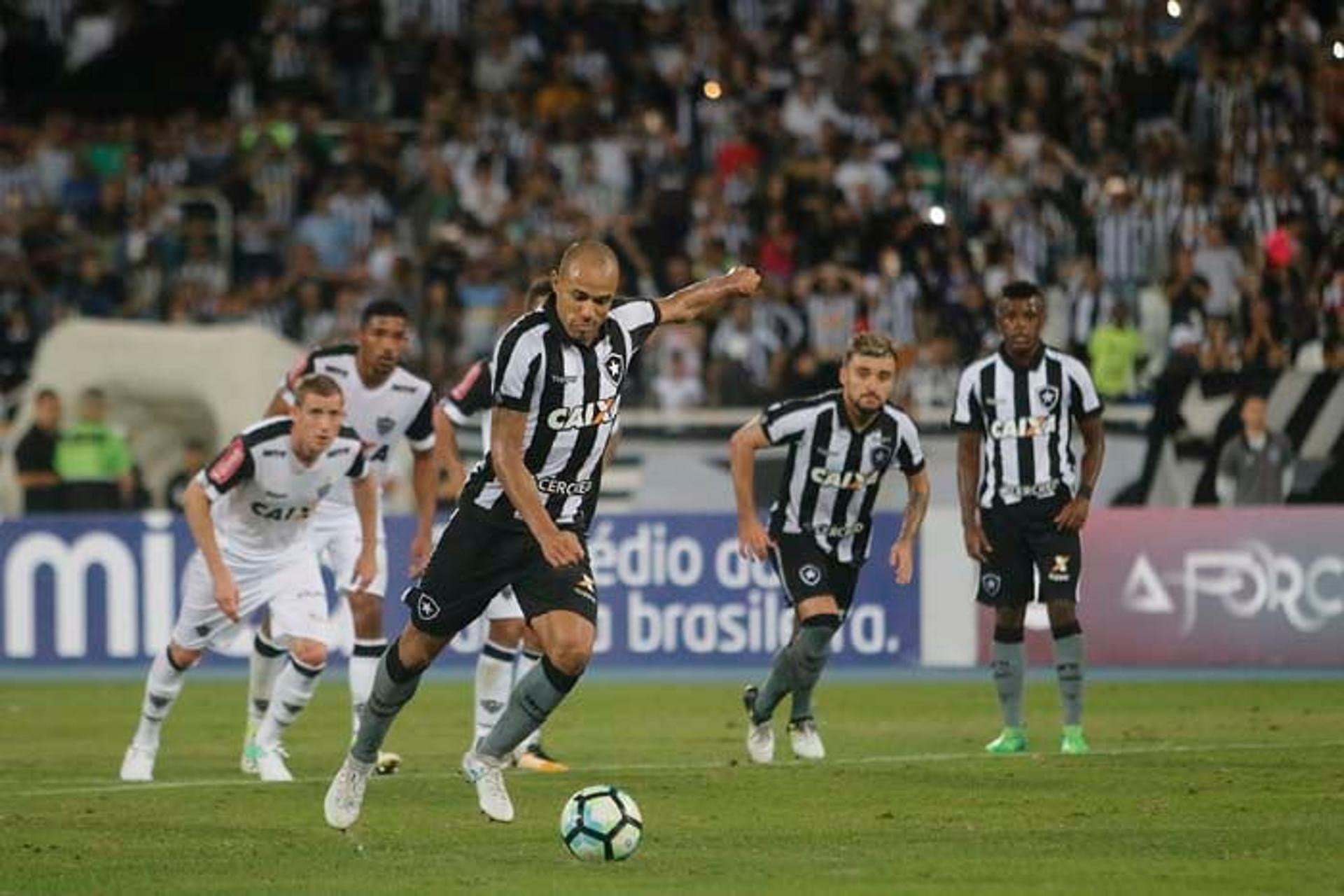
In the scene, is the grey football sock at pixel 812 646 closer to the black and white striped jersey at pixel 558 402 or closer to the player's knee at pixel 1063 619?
the player's knee at pixel 1063 619

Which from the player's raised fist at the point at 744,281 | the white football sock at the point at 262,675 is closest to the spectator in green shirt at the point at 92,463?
the white football sock at the point at 262,675

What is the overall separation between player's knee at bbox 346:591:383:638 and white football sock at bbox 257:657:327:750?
25.3 inches

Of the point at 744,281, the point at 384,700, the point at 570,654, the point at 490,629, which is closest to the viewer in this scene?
the point at 570,654

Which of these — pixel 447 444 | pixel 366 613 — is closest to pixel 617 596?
pixel 366 613

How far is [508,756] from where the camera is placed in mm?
10969

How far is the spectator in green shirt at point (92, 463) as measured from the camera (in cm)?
2461

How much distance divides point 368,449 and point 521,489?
424cm

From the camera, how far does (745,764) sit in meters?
14.1

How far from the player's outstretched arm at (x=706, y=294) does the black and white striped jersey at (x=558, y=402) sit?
281mm

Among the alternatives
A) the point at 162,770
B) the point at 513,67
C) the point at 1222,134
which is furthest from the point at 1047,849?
the point at 513,67

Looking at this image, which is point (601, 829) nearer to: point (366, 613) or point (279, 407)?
point (366, 613)

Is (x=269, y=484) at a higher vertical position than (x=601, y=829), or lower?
higher

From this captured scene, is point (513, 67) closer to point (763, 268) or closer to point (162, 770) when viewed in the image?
point (763, 268)

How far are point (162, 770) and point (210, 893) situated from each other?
4948mm
